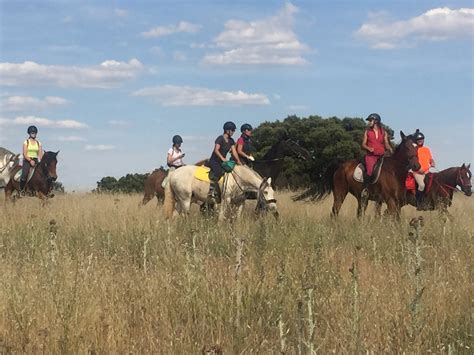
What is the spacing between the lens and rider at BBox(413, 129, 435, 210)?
13.0m

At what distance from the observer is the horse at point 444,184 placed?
13141 mm

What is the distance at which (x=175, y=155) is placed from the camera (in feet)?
53.0

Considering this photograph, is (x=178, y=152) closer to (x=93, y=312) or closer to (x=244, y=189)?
(x=244, y=189)

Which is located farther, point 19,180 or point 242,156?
point 19,180

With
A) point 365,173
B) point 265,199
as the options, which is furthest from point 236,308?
point 365,173

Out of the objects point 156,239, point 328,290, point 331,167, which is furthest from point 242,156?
point 328,290

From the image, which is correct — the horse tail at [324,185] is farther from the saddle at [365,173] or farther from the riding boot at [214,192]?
the riding boot at [214,192]

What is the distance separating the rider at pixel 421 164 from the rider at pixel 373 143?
770 mm

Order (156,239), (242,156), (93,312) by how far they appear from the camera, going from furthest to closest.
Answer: (242,156) < (156,239) < (93,312)

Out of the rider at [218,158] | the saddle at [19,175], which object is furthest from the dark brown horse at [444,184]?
the saddle at [19,175]

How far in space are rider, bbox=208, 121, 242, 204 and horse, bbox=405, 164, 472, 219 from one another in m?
4.33

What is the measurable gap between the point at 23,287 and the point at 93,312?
0.91 m

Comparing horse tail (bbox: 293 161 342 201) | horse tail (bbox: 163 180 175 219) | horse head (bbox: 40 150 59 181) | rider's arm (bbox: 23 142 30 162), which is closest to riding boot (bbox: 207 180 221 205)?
horse tail (bbox: 163 180 175 219)

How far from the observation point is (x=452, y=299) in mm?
4531
